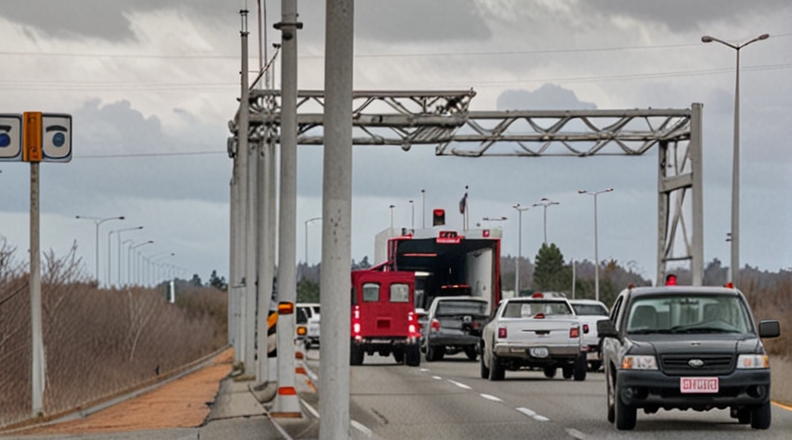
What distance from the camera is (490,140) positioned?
178 ft

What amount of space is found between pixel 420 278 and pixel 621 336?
35.8 m

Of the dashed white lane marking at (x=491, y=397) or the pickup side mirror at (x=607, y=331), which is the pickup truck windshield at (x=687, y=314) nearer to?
the pickup side mirror at (x=607, y=331)

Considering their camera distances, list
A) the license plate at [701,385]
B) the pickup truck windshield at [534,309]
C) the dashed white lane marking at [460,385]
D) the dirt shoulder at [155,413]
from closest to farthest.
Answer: the license plate at [701,385] → the dirt shoulder at [155,413] → the dashed white lane marking at [460,385] → the pickup truck windshield at [534,309]

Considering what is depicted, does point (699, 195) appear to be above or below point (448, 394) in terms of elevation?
A: above

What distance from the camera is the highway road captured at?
20.4 m

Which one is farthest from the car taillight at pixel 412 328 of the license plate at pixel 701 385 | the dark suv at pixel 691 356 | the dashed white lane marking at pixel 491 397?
the license plate at pixel 701 385

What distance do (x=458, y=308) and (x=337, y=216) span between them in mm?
35162

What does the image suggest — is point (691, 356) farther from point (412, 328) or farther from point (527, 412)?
point (412, 328)

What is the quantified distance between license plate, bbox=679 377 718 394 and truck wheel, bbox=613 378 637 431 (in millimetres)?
771

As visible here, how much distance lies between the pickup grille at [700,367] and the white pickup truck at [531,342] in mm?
14924

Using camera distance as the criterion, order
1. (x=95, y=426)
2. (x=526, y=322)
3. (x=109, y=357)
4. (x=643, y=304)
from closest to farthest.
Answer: (x=643, y=304) → (x=95, y=426) → (x=526, y=322) → (x=109, y=357)

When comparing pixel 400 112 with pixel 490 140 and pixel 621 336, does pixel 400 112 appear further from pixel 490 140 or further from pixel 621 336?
pixel 621 336

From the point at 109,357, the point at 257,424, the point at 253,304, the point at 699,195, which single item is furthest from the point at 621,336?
the point at 109,357

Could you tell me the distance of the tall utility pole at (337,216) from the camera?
45.4 feet
